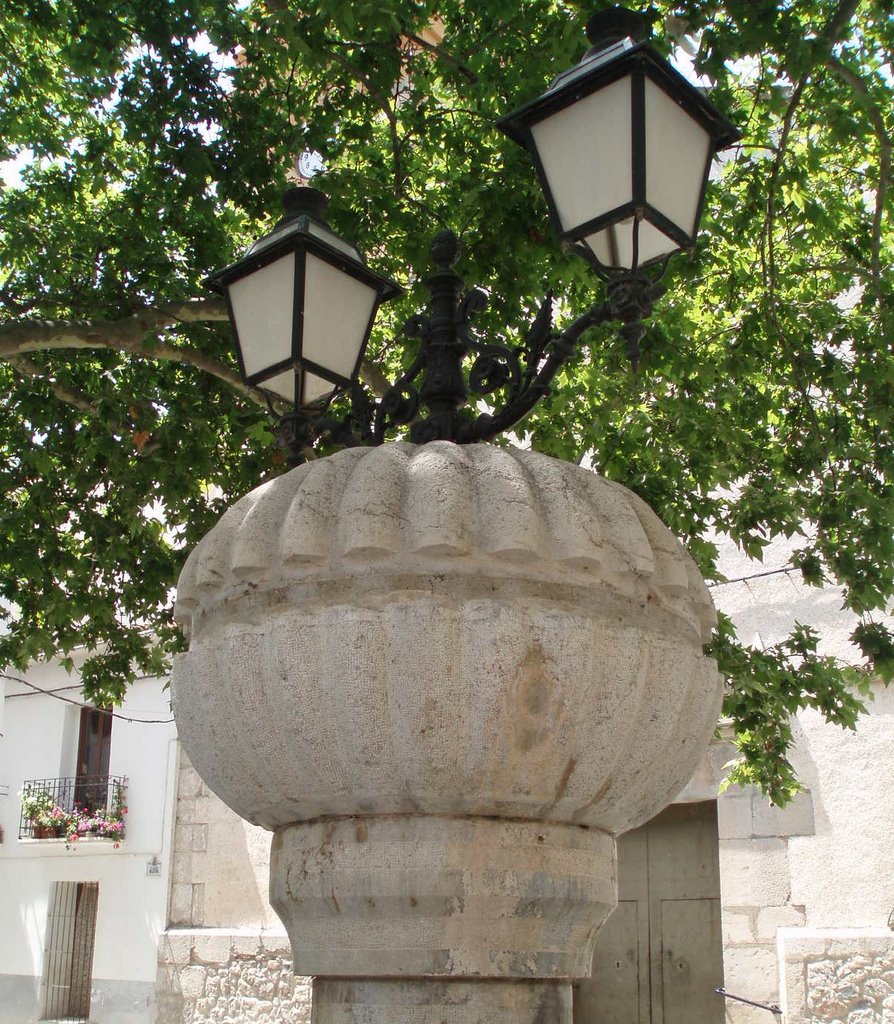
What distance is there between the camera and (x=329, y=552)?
1.89 m

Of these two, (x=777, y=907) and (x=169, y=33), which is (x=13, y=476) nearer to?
(x=169, y=33)

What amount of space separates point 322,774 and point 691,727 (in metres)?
0.68

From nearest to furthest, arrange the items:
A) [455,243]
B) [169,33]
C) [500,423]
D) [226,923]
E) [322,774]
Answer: [322,774], [500,423], [455,243], [169,33], [226,923]

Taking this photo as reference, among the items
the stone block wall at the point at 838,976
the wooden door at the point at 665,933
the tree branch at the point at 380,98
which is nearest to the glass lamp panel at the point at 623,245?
the tree branch at the point at 380,98

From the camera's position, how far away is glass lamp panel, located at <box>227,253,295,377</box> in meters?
3.07

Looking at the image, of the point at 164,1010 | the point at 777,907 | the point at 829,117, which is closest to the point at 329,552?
the point at 829,117

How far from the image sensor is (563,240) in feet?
7.99

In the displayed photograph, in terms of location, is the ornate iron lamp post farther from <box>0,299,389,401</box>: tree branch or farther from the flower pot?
the flower pot

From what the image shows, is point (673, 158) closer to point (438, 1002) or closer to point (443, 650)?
point (443, 650)

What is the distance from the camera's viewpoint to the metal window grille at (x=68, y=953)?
13141 millimetres

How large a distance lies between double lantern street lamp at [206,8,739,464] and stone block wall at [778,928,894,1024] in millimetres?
6495

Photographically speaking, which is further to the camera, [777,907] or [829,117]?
[777,907]

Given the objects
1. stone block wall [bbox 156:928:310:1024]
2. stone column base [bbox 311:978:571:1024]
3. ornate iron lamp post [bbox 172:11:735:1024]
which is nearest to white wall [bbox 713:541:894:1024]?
stone block wall [bbox 156:928:310:1024]

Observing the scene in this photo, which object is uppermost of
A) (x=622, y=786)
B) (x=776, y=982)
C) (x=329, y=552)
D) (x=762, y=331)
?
(x=762, y=331)
